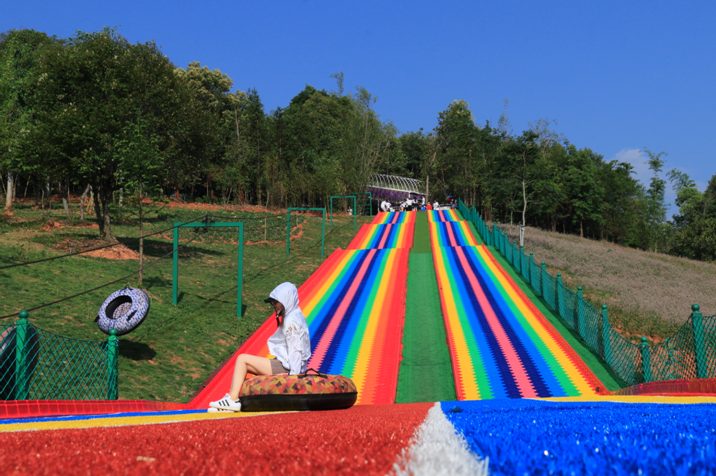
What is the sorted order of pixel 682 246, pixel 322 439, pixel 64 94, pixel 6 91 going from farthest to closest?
pixel 682 246 → pixel 6 91 → pixel 64 94 → pixel 322 439

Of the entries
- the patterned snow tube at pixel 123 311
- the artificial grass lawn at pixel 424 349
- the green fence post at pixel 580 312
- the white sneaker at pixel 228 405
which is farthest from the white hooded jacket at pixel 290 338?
the green fence post at pixel 580 312

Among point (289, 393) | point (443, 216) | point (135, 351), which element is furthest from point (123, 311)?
point (443, 216)

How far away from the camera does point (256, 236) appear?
2642cm

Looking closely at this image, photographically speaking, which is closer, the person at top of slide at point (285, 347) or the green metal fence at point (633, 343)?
the person at top of slide at point (285, 347)

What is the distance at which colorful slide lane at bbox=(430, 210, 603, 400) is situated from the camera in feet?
27.9

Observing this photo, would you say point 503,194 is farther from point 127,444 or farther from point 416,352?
point 127,444

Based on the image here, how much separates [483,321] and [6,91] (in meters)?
28.3

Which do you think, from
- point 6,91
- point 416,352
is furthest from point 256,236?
point 416,352

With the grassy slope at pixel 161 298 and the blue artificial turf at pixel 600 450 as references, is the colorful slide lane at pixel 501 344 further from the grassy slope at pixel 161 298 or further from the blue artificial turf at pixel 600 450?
the blue artificial turf at pixel 600 450

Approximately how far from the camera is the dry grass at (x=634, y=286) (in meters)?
14.1

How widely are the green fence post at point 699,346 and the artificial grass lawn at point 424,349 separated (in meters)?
3.60

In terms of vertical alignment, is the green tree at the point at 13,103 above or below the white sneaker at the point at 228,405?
above

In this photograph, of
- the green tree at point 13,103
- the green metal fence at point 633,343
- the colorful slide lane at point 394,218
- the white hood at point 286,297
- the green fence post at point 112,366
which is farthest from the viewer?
the colorful slide lane at point 394,218

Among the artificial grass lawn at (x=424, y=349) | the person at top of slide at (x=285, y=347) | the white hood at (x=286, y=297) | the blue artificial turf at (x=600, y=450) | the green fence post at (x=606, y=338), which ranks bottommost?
the artificial grass lawn at (x=424, y=349)
